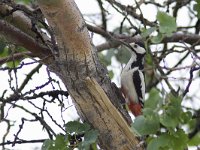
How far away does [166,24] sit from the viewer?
4.34 ft

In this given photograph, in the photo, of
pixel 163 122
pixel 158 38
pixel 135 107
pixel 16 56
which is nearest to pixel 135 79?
pixel 135 107

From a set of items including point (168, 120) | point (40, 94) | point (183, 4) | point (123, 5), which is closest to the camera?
point (168, 120)

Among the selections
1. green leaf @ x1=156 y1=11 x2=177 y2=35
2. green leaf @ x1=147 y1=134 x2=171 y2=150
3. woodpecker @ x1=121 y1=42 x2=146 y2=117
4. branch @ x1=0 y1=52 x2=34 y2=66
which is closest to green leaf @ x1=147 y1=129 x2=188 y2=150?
green leaf @ x1=147 y1=134 x2=171 y2=150

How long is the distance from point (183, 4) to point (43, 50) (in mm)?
1260

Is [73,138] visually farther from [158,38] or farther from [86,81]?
[158,38]

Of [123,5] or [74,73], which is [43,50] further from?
[123,5]

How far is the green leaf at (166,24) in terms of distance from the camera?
131 centimetres

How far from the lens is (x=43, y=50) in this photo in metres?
1.74

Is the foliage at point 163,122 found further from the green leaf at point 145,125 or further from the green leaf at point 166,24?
the green leaf at point 166,24

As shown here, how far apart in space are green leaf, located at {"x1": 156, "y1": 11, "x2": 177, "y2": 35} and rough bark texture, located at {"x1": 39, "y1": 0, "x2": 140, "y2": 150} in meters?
0.32

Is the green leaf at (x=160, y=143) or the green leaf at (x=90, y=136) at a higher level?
the green leaf at (x=90, y=136)

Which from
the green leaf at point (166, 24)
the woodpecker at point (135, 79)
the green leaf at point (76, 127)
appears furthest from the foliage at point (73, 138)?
the woodpecker at point (135, 79)

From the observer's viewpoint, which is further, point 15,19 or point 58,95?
point 58,95

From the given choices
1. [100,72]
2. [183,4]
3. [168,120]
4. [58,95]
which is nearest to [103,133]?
[100,72]
